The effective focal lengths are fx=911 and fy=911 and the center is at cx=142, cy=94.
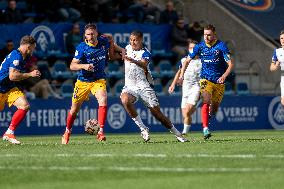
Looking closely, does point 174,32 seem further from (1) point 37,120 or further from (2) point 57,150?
(2) point 57,150

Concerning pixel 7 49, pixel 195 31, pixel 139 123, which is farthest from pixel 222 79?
pixel 195 31

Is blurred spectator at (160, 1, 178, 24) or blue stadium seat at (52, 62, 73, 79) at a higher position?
blurred spectator at (160, 1, 178, 24)

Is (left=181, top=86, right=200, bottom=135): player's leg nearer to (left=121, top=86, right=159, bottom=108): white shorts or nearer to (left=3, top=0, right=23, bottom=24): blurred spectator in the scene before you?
(left=121, top=86, right=159, bottom=108): white shorts

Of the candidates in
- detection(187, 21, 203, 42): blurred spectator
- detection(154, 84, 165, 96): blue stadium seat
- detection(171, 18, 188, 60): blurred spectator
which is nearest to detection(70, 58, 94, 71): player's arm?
detection(154, 84, 165, 96): blue stadium seat

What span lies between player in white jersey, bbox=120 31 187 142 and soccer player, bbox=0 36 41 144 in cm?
189

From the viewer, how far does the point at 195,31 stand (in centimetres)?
3016

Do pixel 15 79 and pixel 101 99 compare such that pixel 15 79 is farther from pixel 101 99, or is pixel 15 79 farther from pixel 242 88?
pixel 242 88

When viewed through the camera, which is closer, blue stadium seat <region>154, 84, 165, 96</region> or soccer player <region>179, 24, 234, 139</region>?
soccer player <region>179, 24, 234, 139</region>

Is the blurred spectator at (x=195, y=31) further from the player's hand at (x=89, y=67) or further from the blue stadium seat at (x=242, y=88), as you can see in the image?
the player's hand at (x=89, y=67)

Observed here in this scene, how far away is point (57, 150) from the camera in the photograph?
47.6ft

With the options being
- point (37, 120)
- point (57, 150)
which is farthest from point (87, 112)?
point (57, 150)

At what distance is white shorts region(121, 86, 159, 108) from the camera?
1752 cm

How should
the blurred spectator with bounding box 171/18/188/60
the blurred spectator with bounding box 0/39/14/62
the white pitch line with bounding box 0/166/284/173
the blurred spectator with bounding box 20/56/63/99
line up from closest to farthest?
the white pitch line with bounding box 0/166/284/173
the blurred spectator with bounding box 0/39/14/62
the blurred spectator with bounding box 20/56/63/99
the blurred spectator with bounding box 171/18/188/60

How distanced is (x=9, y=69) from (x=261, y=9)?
60.5 feet
